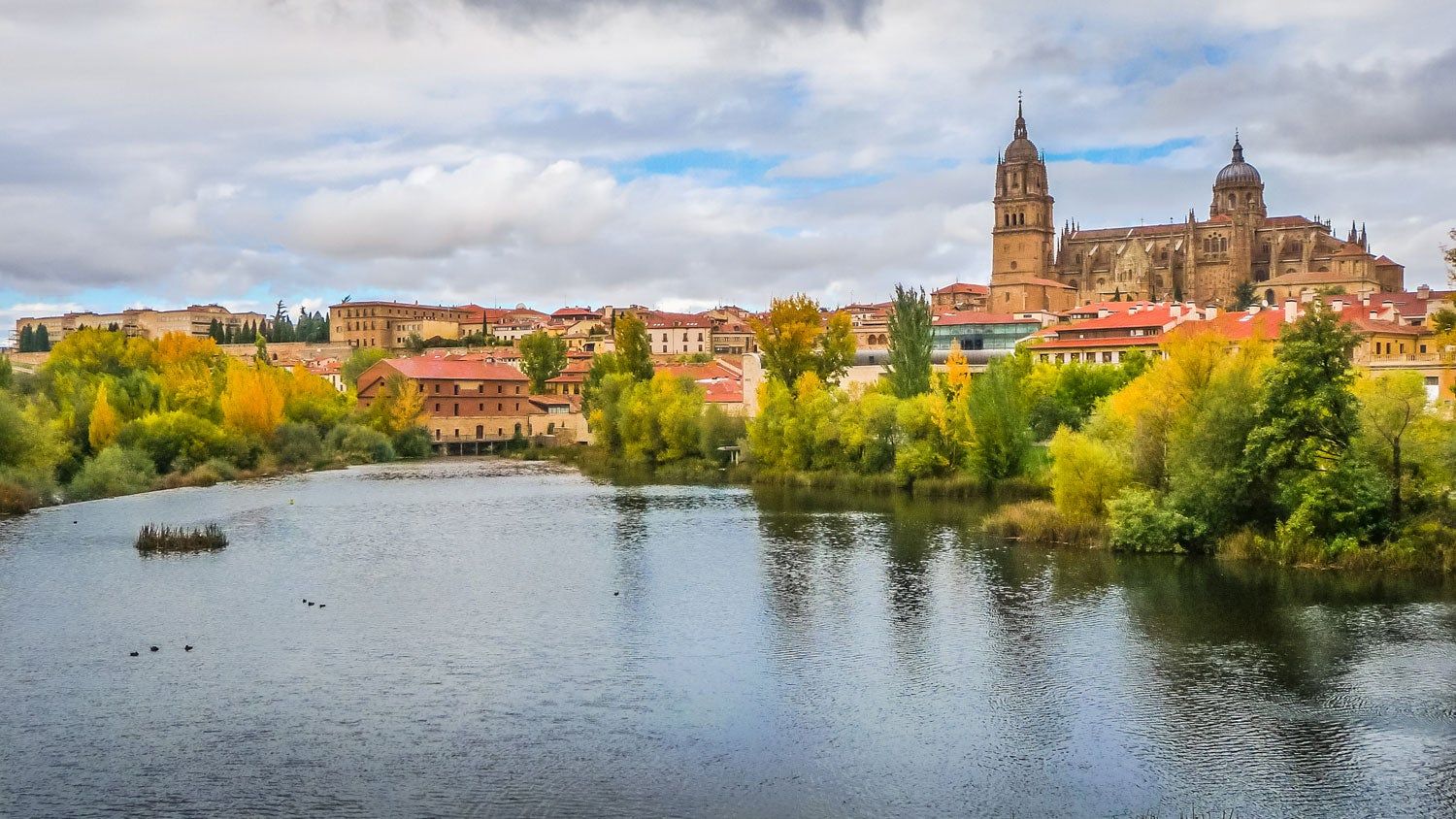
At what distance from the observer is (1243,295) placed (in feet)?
283

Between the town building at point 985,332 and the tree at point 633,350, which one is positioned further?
the town building at point 985,332

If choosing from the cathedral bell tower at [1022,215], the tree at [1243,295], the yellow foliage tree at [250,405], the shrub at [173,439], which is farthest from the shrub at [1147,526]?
the cathedral bell tower at [1022,215]

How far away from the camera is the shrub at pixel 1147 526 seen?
23.6 meters

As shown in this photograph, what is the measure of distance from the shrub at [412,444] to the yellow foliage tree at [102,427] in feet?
52.6

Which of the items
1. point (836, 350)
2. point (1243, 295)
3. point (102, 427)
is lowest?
point (102, 427)

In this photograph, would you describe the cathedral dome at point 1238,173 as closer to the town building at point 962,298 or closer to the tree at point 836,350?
the town building at point 962,298

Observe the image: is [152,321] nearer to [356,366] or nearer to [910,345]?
[356,366]

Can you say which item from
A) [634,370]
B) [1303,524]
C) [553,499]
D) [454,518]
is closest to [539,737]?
[1303,524]

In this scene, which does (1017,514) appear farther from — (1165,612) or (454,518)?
(454,518)

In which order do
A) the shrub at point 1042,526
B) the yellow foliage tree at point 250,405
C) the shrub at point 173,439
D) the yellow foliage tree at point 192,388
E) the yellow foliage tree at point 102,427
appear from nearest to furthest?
the shrub at point 1042,526 < the yellow foliage tree at point 102,427 < the shrub at point 173,439 < the yellow foliage tree at point 192,388 < the yellow foliage tree at point 250,405

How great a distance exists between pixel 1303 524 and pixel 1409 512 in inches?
68.3

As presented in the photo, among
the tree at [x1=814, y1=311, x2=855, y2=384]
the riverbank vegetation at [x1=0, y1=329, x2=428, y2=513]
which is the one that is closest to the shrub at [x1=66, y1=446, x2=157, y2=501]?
the riverbank vegetation at [x1=0, y1=329, x2=428, y2=513]

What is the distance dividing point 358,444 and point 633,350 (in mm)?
11828

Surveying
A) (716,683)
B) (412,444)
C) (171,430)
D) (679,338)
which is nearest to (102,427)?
(171,430)
